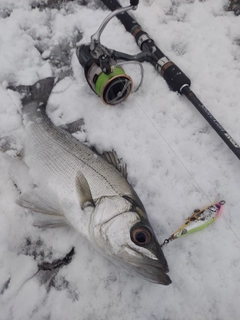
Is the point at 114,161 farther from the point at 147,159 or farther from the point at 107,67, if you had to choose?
the point at 107,67

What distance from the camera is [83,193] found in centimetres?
195

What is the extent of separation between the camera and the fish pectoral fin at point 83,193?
193cm

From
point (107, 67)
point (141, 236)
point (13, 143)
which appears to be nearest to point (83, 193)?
point (141, 236)

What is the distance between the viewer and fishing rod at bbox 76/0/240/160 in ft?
7.09

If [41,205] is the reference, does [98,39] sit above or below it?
above

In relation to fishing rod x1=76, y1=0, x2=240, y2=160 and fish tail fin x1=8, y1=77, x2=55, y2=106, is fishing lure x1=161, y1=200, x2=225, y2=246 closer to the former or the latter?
fishing rod x1=76, y1=0, x2=240, y2=160

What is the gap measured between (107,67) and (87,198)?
37.8 inches

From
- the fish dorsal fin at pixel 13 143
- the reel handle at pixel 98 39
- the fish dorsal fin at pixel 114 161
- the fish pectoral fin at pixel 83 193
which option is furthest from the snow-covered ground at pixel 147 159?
the reel handle at pixel 98 39

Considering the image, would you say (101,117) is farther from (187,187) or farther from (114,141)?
(187,187)

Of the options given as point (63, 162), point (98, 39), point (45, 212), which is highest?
point (98, 39)

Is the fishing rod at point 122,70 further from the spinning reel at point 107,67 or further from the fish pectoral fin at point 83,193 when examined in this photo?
the fish pectoral fin at point 83,193

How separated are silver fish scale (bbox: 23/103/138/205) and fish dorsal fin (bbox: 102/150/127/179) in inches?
2.4

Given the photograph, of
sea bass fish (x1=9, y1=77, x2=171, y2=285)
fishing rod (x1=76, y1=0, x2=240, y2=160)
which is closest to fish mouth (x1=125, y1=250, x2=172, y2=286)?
sea bass fish (x1=9, y1=77, x2=171, y2=285)

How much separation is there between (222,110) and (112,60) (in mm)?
1032
